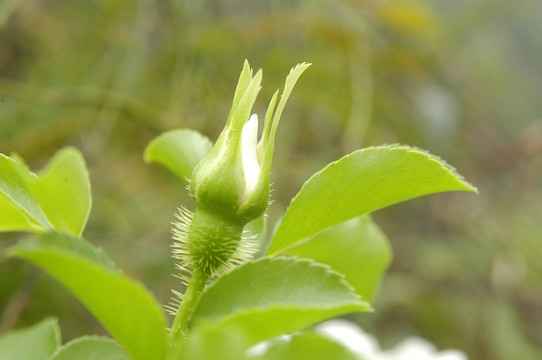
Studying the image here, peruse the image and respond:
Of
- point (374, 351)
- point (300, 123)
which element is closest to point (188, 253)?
point (374, 351)

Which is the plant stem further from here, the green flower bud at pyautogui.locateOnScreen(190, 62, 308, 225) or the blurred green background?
the blurred green background

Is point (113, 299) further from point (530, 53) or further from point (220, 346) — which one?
point (530, 53)

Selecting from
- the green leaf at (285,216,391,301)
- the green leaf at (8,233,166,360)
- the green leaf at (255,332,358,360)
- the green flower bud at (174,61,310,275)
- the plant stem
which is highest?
the green leaf at (285,216,391,301)

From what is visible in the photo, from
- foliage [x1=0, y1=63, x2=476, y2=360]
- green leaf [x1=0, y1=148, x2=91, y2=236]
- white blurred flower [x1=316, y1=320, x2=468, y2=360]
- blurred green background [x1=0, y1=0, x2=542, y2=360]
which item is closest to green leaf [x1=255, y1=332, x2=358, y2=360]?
foliage [x1=0, y1=63, x2=476, y2=360]

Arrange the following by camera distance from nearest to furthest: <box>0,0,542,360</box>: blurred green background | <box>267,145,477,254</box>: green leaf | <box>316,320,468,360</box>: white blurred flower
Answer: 1. <box>267,145,477,254</box>: green leaf
2. <box>316,320,468,360</box>: white blurred flower
3. <box>0,0,542,360</box>: blurred green background

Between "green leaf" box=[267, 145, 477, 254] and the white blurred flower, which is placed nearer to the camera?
"green leaf" box=[267, 145, 477, 254]

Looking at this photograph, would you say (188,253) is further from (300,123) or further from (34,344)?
(300,123)

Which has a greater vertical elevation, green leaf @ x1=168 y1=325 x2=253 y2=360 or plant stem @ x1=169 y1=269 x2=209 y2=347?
plant stem @ x1=169 y1=269 x2=209 y2=347

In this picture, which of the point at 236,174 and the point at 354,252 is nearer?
the point at 236,174
